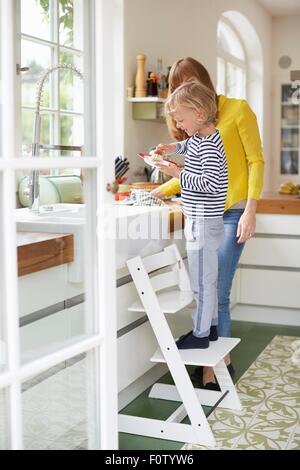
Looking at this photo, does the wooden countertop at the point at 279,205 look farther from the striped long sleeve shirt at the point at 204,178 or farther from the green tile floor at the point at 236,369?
the striped long sleeve shirt at the point at 204,178

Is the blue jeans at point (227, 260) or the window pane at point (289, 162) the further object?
the window pane at point (289, 162)

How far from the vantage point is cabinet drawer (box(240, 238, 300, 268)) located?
13.2ft

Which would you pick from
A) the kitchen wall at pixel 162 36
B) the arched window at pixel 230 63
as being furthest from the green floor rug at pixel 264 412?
the arched window at pixel 230 63

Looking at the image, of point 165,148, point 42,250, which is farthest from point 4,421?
point 165,148

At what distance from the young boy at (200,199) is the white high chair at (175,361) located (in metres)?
0.09

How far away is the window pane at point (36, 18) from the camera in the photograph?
5.52 feet

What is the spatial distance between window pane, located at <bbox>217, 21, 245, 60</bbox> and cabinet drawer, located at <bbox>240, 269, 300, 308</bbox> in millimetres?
3253

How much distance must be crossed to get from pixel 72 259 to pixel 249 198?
1348 mm

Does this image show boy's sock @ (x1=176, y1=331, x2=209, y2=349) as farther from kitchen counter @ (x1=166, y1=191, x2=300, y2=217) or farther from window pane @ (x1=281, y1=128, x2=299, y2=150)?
window pane @ (x1=281, y1=128, x2=299, y2=150)

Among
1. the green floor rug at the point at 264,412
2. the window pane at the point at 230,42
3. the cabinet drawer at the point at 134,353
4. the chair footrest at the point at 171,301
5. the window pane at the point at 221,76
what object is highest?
the window pane at the point at 230,42

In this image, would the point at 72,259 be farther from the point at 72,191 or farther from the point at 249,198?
the point at 249,198

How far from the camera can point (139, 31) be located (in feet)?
13.6

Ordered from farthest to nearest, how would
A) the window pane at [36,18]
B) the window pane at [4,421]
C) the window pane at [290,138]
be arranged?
the window pane at [290,138], the window pane at [36,18], the window pane at [4,421]
